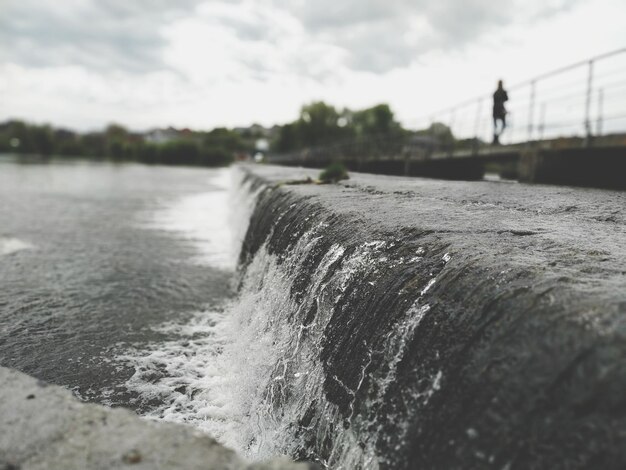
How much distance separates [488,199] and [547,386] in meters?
6.08

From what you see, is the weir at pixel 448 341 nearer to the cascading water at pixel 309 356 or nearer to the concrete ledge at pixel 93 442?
the cascading water at pixel 309 356

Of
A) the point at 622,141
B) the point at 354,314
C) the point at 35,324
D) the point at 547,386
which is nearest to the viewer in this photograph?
the point at 547,386

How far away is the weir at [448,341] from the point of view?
2078 mm

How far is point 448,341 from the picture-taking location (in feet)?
9.27

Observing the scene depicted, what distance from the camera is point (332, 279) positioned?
179 inches

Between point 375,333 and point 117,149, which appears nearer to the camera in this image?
point 375,333

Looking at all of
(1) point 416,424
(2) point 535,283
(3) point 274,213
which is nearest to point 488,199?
(3) point 274,213

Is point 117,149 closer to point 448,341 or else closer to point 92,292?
point 92,292

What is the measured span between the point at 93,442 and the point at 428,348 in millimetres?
2146

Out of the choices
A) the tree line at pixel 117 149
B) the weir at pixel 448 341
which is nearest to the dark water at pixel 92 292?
the weir at pixel 448 341

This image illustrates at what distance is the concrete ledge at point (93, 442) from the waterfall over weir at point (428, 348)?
3.15 ft

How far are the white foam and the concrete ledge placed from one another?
432 inches

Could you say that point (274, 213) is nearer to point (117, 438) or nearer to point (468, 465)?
point (117, 438)

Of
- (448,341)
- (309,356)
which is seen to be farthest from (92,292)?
(448,341)
